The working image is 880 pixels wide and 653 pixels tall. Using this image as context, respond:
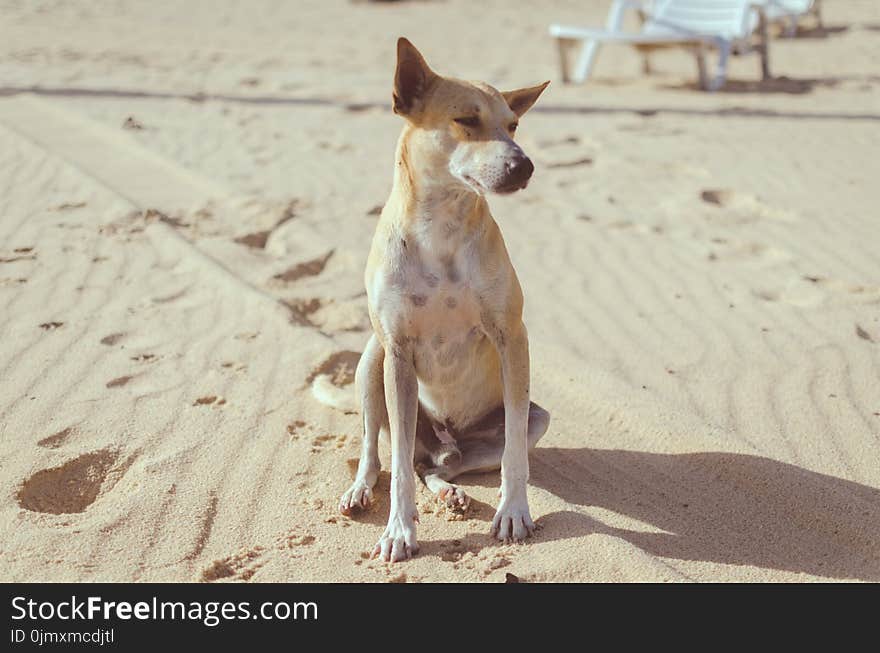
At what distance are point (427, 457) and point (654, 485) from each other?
952 millimetres

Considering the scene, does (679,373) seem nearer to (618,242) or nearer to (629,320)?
(629,320)

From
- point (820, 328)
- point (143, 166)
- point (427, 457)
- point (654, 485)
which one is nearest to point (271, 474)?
point (427, 457)

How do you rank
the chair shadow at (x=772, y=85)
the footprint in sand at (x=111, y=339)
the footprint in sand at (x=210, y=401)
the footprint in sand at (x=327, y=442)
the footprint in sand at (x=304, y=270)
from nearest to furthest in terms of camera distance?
the footprint in sand at (x=327, y=442) < the footprint in sand at (x=210, y=401) < the footprint in sand at (x=111, y=339) < the footprint in sand at (x=304, y=270) < the chair shadow at (x=772, y=85)

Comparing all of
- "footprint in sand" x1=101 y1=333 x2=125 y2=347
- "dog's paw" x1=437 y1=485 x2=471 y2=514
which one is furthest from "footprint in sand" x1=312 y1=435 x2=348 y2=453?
"footprint in sand" x1=101 y1=333 x2=125 y2=347

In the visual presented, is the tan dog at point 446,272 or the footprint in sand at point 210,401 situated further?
the footprint in sand at point 210,401

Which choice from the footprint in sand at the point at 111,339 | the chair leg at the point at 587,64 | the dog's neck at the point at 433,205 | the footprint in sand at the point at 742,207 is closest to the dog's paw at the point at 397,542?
the dog's neck at the point at 433,205

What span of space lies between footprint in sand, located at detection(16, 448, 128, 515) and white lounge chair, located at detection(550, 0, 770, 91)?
8.66 m

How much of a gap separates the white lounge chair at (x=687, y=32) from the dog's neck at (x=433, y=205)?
27.5ft

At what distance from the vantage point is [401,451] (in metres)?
3.17

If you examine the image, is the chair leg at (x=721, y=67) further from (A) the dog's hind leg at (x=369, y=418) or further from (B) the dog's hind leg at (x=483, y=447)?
(A) the dog's hind leg at (x=369, y=418)

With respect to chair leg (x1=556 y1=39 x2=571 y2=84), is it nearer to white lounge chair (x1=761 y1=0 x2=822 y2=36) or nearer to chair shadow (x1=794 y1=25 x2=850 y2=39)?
white lounge chair (x1=761 y1=0 x2=822 y2=36)

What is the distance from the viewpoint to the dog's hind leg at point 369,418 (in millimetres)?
3426

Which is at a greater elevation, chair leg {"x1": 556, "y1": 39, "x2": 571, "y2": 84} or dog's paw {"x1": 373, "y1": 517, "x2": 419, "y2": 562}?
chair leg {"x1": 556, "y1": 39, "x2": 571, "y2": 84}

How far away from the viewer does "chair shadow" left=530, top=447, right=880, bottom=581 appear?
3.22 metres
